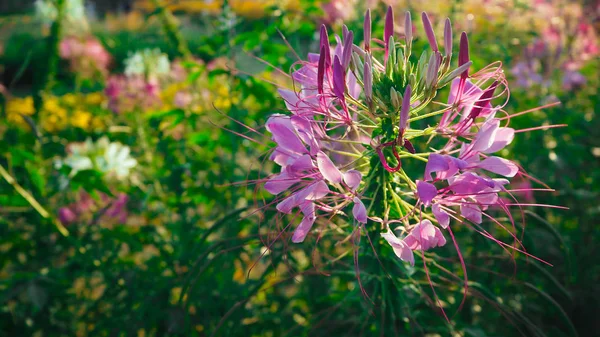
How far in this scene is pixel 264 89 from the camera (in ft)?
4.54

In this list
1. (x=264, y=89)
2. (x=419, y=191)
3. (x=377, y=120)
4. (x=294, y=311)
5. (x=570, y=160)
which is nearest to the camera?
(x=419, y=191)

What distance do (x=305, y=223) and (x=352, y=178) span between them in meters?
0.11

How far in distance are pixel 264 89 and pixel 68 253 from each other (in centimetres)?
125

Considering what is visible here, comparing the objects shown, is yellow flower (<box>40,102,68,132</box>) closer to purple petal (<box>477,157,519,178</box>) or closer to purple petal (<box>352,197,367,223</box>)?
purple petal (<box>352,197,367,223</box>)

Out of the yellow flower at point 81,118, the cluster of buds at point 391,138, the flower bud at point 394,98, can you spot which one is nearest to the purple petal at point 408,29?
the cluster of buds at point 391,138

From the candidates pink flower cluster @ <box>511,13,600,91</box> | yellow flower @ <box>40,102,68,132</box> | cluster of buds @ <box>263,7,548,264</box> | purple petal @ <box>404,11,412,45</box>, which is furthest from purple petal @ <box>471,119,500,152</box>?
yellow flower @ <box>40,102,68,132</box>

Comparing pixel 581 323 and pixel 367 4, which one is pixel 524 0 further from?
pixel 581 323

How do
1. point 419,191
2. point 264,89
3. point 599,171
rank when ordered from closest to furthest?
point 419,191, point 264,89, point 599,171

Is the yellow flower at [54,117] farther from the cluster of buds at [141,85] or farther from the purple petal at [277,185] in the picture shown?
the purple petal at [277,185]

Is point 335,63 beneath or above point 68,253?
above

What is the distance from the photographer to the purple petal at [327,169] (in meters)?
0.73

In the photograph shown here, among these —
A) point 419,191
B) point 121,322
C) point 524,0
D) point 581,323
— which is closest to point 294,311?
point 121,322

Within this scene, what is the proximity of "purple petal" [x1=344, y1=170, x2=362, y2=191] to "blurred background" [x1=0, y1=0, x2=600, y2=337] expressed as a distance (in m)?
0.27

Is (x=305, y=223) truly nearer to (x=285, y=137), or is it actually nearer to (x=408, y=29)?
(x=285, y=137)
